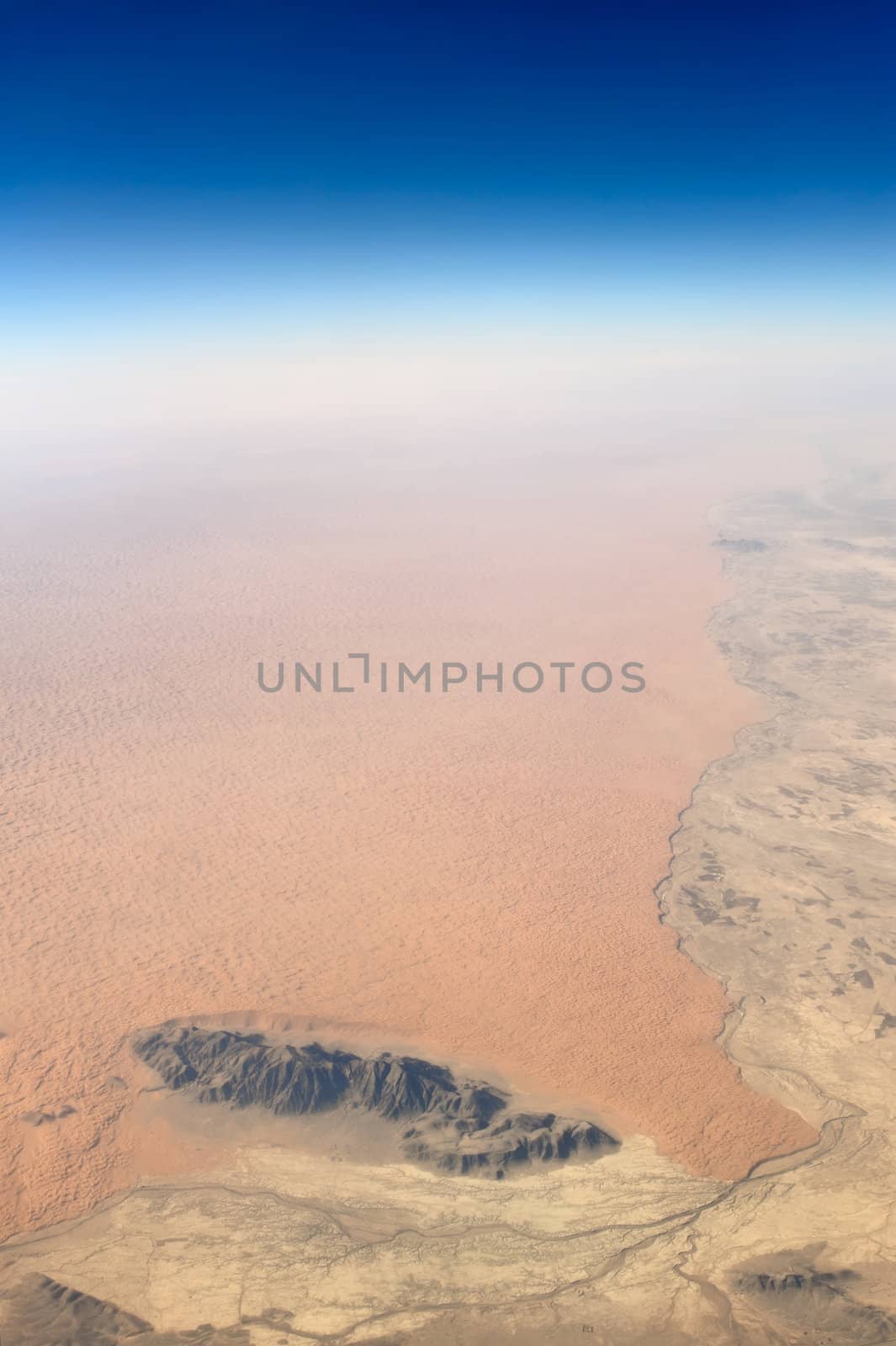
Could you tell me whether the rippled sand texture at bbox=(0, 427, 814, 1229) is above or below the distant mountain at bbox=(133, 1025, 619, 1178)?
above

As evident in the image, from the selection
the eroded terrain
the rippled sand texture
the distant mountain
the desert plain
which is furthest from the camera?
the rippled sand texture

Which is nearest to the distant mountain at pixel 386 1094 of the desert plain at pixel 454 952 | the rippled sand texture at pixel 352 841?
the desert plain at pixel 454 952

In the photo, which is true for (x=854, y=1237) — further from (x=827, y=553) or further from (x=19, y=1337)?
(x=827, y=553)

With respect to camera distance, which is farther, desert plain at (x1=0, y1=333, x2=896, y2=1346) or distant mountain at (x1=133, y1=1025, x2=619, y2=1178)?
distant mountain at (x1=133, y1=1025, x2=619, y2=1178)

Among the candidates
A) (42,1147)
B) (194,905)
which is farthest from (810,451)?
(42,1147)

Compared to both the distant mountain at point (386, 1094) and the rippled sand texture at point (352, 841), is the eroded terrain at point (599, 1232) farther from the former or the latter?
the rippled sand texture at point (352, 841)

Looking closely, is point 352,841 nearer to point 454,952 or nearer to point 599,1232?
point 454,952

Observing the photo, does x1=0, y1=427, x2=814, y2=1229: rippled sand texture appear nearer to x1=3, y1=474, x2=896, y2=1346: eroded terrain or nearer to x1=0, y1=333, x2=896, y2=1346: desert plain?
x1=0, y1=333, x2=896, y2=1346: desert plain

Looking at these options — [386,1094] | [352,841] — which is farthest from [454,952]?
[352,841]

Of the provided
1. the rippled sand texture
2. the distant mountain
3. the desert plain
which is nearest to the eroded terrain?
the desert plain

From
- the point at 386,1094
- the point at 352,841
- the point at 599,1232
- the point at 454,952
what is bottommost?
the point at 599,1232
